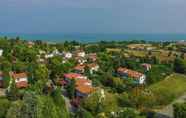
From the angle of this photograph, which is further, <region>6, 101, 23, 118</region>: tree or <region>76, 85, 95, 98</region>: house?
<region>76, 85, 95, 98</region>: house

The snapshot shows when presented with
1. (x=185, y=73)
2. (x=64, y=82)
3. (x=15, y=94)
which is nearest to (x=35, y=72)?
(x=64, y=82)

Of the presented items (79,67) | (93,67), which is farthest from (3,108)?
(93,67)

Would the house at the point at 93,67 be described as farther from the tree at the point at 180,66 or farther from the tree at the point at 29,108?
the tree at the point at 29,108

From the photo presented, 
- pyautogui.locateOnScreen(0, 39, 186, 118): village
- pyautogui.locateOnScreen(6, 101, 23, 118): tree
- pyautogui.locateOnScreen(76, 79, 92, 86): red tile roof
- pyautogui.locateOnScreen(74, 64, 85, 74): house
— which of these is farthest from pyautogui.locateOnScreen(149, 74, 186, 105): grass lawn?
pyautogui.locateOnScreen(6, 101, 23, 118): tree

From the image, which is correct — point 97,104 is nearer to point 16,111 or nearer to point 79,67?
point 16,111

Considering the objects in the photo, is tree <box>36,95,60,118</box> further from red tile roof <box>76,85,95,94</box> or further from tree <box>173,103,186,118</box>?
red tile roof <box>76,85,95,94</box>

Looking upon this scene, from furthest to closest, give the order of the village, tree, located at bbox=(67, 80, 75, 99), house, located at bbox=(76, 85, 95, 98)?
tree, located at bbox=(67, 80, 75, 99) < house, located at bbox=(76, 85, 95, 98) < the village

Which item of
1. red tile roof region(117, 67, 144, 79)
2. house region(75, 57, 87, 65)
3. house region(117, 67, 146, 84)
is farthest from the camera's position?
house region(75, 57, 87, 65)

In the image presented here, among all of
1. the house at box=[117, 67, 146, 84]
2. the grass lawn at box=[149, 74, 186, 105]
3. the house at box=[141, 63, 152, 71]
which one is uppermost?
the house at box=[141, 63, 152, 71]
